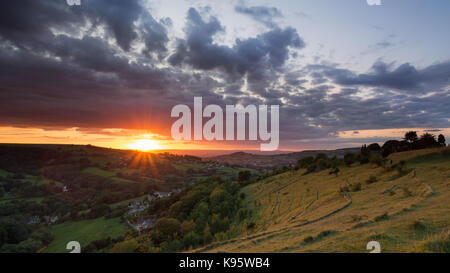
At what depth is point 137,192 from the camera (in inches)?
5837

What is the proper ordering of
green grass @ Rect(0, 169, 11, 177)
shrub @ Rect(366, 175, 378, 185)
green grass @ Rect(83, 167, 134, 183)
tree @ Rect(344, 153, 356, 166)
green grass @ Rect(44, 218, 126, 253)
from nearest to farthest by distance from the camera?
shrub @ Rect(366, 175, 378, 185)
tree @ Rect(344, 153, 356, 166)
green grass @ Rect(44, 218, 126, 253)
green grass @ Rect(0, 169, 11, 177)
green grass @ Rect(83, 167, 134, 183)

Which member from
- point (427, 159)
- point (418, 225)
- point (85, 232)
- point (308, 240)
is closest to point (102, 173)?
point (85, 232)

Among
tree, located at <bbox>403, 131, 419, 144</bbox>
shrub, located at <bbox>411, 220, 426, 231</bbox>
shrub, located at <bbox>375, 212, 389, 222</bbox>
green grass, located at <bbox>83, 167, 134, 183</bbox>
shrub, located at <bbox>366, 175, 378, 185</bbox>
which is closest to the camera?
shrub, located at <bbox>411, 220, 426, 231</bbox>

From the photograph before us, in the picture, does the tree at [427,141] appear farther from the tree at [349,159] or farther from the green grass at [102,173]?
the green grass at [102,173]

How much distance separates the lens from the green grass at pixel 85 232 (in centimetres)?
7062

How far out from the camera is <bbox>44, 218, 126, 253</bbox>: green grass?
70.6 meters

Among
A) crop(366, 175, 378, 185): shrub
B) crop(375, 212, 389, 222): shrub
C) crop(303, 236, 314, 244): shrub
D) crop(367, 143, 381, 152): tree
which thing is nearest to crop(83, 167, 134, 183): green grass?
crop(367, 143, 381, 152): tree

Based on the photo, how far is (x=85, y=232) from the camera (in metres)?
79.2

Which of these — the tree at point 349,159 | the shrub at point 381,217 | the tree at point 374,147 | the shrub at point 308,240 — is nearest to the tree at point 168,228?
the shrub at point 308,240

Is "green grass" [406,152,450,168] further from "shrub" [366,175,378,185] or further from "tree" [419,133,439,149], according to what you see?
"tree" [419,133,439,149]
